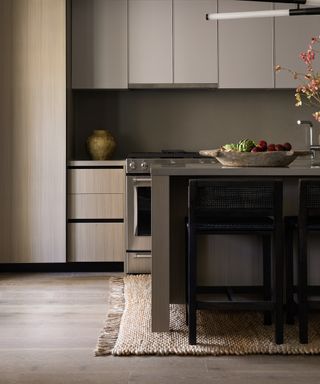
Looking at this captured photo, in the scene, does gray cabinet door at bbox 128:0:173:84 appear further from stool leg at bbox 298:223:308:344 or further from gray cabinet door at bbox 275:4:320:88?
stool leg at bbox 298:223:308:344

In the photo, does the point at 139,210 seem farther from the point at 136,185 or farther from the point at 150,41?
the point at 150,41

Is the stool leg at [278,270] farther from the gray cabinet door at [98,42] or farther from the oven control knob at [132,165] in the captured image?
the gray cabinet door at [98,42]

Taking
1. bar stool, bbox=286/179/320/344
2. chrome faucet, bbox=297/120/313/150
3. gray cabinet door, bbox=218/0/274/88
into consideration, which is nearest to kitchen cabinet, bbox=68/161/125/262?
gray cabinet door, bbox=218/0/274/88

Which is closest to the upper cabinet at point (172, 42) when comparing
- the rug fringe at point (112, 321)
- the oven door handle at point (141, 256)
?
the oven door handle at point (141, 256)

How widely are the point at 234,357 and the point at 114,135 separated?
2.94m

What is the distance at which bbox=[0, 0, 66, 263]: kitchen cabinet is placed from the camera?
4.37 meters

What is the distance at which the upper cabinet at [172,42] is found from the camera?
15.2 ft

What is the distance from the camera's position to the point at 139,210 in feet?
14.4

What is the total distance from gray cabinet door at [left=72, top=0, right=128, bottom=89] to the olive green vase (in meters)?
0.38

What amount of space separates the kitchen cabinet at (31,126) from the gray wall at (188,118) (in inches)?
25.1

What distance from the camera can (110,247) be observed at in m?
4.48

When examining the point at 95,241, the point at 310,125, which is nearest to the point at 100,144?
Answer: the point at 95,241

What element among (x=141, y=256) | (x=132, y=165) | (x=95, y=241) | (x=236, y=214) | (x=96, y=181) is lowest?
(x=141, y=256)

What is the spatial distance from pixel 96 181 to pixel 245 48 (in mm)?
1593
